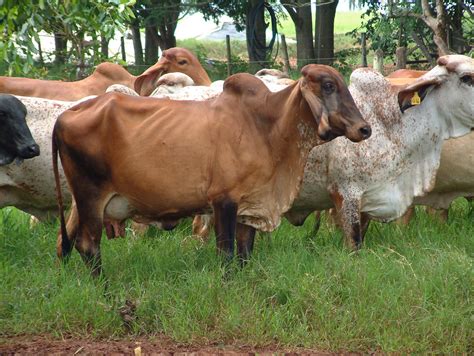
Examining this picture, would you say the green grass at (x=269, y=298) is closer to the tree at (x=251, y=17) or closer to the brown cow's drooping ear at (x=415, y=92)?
the brown cow's drooping ear at (x=415, y=92)

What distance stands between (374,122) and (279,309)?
1.83 meters

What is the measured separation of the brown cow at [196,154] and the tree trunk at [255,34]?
11587 millimetres

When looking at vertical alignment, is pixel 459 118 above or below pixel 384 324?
above

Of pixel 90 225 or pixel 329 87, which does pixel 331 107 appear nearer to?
pixel 329 87

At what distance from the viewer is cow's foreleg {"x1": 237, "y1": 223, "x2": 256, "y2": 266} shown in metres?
6.52

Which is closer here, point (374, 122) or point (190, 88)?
point (374, 122)

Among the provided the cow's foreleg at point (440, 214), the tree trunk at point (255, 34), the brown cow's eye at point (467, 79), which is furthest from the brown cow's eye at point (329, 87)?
the tree trunk at point (255, 34)

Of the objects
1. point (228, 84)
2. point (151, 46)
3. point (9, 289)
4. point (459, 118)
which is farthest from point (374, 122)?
point (151, 46)

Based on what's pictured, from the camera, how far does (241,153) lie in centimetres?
620

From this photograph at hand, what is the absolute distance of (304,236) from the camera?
7.49 meters

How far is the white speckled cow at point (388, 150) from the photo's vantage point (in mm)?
6895

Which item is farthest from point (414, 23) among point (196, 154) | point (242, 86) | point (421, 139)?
point (196, 154)

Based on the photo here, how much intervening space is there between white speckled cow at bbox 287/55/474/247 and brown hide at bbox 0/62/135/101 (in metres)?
3.01

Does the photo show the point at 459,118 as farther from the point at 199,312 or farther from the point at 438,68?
the point at 199,312
